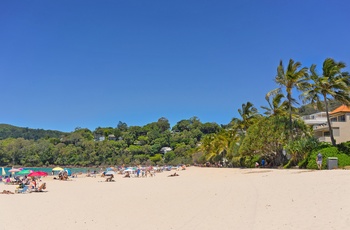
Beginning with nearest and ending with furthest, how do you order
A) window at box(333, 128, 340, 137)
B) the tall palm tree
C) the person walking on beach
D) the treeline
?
the person walking on beach → the tall palm tree → window at box(333, 128, 340, 137) → the treeline

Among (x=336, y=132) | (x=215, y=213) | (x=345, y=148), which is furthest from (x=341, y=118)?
(x=215, y=213)

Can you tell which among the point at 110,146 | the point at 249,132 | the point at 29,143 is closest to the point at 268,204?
the point at 249,132

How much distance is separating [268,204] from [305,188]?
357cm

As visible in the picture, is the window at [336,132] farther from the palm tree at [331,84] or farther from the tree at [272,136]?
the palm tree at [331,84]

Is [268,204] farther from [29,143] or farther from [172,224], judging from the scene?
[29,143]

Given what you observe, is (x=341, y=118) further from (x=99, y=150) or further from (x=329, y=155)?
(x=99, y=150)

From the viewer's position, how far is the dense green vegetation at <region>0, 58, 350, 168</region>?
3109 cm

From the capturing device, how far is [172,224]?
9.88m

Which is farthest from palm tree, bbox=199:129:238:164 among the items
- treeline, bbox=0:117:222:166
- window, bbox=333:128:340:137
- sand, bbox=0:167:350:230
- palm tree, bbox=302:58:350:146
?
treeline, bbox=0:117:222:166

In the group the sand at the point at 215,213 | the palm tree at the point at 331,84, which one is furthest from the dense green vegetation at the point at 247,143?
the sand at the point at 215,213

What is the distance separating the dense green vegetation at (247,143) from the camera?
102 feet

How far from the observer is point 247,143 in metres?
Result: 39.8

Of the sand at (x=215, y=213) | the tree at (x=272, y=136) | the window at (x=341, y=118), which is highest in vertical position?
the window at (x=341, y=118)

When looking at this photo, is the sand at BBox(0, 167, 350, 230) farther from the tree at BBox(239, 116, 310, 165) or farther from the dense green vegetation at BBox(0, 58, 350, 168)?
the tree at BBox(239, 116, 310, 165)
